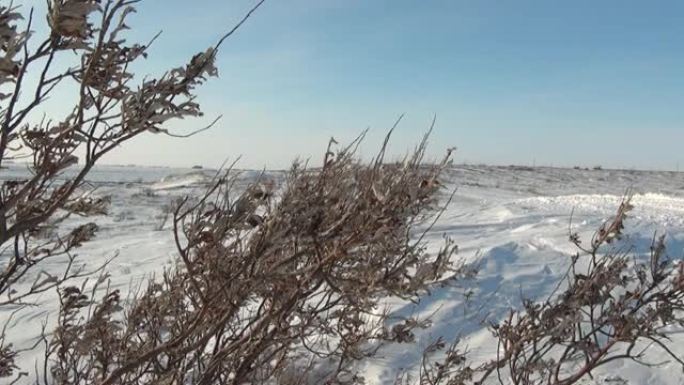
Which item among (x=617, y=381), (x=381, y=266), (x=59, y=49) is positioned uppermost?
(x=59, y=49)

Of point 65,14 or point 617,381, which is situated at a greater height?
point 65,14

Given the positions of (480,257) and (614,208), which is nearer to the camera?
(480,257)

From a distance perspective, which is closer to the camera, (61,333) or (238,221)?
(238,221)

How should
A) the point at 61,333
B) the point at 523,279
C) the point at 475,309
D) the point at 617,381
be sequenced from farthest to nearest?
the point at 523,279 < the point at 475,309 < the point at 617,381 < the point at 61,333

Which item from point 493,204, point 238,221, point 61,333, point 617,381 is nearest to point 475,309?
point 617,381

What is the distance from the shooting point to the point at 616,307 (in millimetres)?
2498

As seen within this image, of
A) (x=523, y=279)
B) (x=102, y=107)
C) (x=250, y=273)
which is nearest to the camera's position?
(x=102, y=107)

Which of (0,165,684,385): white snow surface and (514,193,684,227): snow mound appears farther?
(514,193,684,227): snow mound

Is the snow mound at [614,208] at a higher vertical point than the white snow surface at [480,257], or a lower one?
higher

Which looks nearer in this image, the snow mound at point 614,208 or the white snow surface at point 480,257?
the white snow surface at point 480,257

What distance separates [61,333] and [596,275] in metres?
2.48

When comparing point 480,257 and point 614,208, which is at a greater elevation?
point 614,208

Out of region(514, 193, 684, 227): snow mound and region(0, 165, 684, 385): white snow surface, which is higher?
region(514, 193, 684, 227): snow mound

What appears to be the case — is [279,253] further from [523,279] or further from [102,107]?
[523,279]
